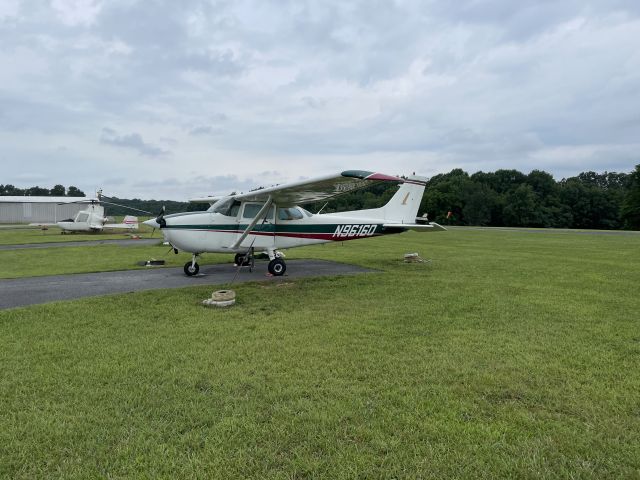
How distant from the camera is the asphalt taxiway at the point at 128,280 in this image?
8018 mm

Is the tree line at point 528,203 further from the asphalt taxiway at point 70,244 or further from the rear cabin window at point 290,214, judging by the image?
the rear cabin window at point 290,214

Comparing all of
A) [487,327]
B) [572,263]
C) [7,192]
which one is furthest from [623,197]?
[7,192]

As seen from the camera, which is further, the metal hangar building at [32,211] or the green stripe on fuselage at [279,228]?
the metal hangar building at [32,211]

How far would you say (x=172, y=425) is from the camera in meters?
3.03

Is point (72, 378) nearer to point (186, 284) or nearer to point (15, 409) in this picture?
point (15, 409)

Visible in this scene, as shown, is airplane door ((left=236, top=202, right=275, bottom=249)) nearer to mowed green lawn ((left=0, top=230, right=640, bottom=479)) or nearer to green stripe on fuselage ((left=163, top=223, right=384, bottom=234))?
green stripe on fuselage ((left=163, top=223, right=384, bottom=234))

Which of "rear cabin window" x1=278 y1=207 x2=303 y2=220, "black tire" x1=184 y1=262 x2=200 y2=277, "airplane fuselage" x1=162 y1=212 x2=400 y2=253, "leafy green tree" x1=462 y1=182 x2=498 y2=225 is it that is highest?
"leafy green tree" x1=462 y1=182 x2=498 y2=225

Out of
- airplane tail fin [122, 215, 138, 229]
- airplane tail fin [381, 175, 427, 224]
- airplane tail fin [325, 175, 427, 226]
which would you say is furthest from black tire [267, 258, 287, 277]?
airplane tail fin [122, 215, 138, 229]

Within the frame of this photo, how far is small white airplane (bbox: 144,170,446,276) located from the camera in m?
10.3

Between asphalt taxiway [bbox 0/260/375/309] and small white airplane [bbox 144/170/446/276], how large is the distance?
556mm

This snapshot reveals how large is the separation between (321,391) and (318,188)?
6.49 m

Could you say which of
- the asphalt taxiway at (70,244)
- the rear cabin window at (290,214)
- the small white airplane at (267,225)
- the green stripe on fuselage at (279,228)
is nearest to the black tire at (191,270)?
the small white airplane at (267,225)

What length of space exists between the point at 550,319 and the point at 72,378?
6568 mm

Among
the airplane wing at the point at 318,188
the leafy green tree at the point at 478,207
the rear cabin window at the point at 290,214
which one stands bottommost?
the rear cabin window at the point at 290,214
